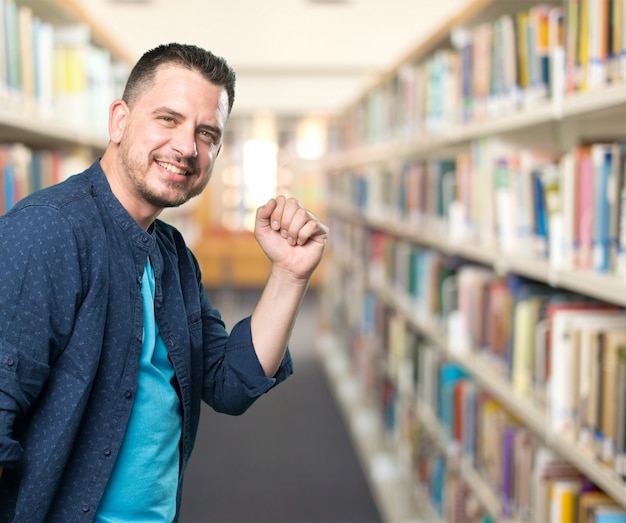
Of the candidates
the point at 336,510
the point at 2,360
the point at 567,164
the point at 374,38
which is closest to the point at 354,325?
the point at 336,510

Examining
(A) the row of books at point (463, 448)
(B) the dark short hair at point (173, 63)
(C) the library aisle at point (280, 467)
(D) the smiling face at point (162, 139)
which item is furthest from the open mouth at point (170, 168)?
(C) the library aisle at point (280, 467)

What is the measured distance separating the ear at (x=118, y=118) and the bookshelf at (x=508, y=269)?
97 cm

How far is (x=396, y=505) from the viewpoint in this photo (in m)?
3.61

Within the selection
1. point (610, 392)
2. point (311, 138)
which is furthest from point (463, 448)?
point (311, 138)

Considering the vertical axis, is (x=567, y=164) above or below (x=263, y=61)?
below

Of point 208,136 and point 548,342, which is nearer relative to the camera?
point 208,136

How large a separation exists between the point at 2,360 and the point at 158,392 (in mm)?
301

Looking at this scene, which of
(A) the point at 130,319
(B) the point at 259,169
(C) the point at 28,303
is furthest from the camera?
(B) the point at 259,169

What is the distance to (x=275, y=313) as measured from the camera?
1.42 m

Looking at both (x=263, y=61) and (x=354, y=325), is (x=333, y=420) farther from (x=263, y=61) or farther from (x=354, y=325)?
(x=263, y=61)

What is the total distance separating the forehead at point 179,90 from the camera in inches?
48.9

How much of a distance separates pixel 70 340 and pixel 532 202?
56.1 inches

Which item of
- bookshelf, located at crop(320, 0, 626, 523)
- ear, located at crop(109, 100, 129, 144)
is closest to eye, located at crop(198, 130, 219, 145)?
ear, located at crop(109, 100, 129, 144)

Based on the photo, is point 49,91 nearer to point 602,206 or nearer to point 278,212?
point 278,212
